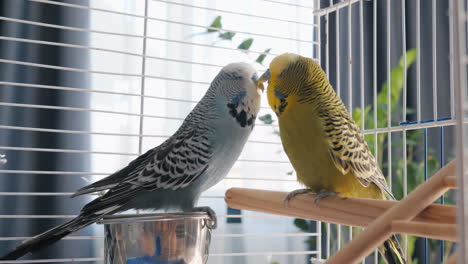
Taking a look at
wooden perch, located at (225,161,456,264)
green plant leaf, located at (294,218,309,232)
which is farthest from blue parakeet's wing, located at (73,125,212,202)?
green plant leaf, located at (294,218,309,232)

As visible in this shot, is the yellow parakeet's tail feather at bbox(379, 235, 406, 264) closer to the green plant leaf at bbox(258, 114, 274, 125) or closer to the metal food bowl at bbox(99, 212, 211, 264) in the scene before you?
the metal food bowl at bbox(99, 212, 211, 264)

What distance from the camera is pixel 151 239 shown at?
34.3 inches

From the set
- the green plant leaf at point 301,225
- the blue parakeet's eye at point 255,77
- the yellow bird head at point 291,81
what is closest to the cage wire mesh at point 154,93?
the green plant leaf at point 301,225

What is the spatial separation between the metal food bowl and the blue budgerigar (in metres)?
0.12

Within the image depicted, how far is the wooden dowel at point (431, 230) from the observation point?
0.47m

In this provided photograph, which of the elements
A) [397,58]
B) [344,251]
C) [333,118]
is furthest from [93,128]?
[397,58]

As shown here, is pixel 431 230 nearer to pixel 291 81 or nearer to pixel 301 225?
pixel 291 81

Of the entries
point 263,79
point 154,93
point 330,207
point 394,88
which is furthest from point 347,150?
point 394,88

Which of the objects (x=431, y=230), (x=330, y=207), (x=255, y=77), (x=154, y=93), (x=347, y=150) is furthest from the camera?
(x=154, y=93)

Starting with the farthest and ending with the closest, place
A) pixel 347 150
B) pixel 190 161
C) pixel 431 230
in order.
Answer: pixel 190 161, pixel 347 150, pixel 431 230

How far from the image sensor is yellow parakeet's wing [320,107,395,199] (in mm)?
943

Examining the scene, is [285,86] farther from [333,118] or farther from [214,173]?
[214,173]

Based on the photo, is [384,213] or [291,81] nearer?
[384,213]

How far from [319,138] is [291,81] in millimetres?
154
